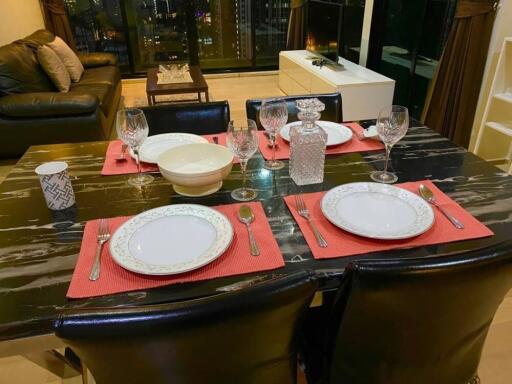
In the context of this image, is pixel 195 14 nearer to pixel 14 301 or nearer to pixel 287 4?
pixel 287 4

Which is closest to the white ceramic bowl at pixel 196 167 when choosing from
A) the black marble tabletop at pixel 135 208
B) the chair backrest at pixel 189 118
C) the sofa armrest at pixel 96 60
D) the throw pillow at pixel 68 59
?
the black marble tabletop at pixel 135 208

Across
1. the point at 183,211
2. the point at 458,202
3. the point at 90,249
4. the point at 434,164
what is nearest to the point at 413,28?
the point at 434,164

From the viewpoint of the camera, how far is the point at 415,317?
780mm

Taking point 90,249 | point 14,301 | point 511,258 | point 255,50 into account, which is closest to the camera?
point 511,258

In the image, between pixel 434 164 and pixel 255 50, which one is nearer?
pixel 434 164

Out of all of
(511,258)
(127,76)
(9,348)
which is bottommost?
(127,76)

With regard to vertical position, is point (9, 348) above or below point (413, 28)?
below

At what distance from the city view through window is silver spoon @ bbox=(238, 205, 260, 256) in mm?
5449

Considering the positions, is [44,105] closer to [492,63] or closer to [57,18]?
[57,18]

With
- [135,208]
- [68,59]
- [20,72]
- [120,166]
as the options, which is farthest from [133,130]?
[68,59]

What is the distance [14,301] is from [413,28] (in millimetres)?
3975

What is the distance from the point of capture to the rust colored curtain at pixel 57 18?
5008mm

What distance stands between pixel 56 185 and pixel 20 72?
2.63 meters

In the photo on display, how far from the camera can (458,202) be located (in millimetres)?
1165
